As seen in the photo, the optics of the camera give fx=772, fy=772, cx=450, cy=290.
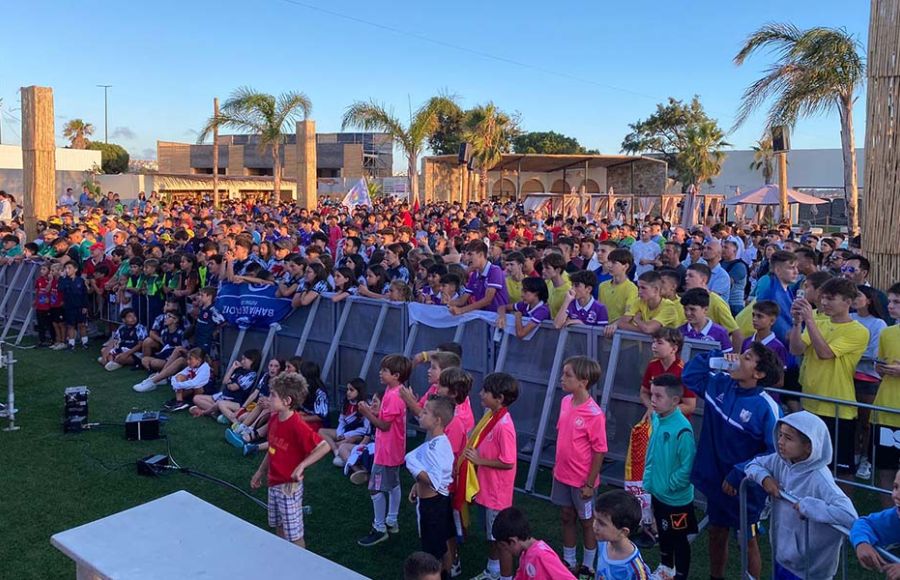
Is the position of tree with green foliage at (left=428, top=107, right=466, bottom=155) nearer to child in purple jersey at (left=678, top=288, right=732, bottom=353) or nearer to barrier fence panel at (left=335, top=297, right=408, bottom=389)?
barrier fence panel at (left=335, top=297, right=408, bottom=389)

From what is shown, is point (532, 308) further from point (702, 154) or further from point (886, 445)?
point (702, 154)

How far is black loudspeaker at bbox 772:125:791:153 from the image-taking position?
1697 centimetres

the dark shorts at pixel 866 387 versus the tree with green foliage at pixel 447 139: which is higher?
the tree with green foliage at pixel 447 139

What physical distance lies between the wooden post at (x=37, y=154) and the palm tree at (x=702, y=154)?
4503cm

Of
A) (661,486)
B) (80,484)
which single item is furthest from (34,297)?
(661,486)

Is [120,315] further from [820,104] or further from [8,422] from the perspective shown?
[820,104]

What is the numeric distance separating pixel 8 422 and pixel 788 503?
8899 millimetres

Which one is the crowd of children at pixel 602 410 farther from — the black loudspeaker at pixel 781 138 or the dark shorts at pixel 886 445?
the black loudspeaker at pixel 781 138

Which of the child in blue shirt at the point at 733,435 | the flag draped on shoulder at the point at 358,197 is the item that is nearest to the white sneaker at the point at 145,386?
the child in blue shirt at the point at 733,435

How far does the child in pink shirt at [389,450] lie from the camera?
21.1 ft

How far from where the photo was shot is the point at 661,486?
516cm

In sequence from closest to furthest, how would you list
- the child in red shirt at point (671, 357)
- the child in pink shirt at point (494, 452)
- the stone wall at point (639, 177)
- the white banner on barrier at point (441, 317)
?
the child in pink shirt at point (494, 452) → the child in red shirt at point (671, 357) → the white banner on barrier at point (441, 317) → the stone wall at point (639, 177)

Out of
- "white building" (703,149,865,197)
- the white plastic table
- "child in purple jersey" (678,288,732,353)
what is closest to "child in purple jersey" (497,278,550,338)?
"child in purple jersey" (678,288,732,353)

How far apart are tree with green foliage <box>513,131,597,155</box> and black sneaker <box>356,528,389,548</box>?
64260 mm
